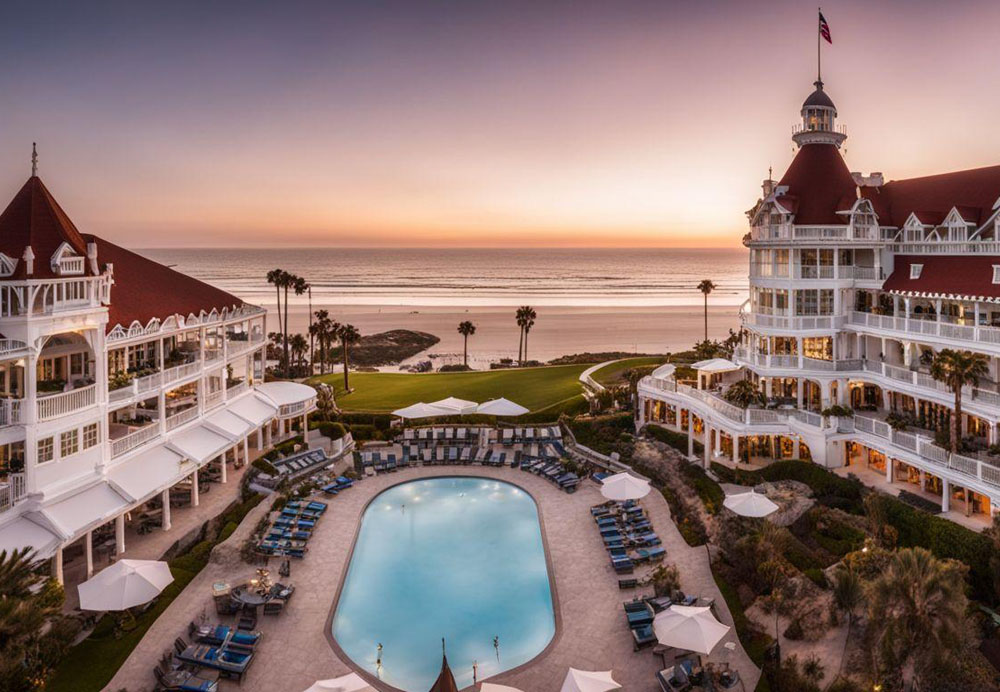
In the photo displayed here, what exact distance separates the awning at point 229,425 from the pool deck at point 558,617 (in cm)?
473

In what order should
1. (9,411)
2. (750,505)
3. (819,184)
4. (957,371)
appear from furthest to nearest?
(819,184) → (750,505) → (957,371) → (9,411)

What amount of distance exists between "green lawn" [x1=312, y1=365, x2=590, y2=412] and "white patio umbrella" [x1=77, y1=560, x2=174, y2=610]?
23.2 m

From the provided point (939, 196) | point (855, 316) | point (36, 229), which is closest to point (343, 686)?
point (36, 229)

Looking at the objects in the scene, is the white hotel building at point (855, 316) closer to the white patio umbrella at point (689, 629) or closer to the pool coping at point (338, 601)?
the pool coping at point (338, 601)

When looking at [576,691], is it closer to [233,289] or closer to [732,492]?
[732,492]

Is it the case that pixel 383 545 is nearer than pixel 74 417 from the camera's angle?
No

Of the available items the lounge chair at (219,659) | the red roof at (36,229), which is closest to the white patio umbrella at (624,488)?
the lounge chair at (219,659)


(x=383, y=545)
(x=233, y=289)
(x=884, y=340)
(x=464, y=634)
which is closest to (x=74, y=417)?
(x=383, y=545)

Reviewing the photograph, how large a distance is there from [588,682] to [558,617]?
15.7ft

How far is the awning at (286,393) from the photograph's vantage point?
3612cm

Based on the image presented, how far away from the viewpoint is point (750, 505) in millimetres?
22672

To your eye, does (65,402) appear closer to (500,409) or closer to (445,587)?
(445,587)

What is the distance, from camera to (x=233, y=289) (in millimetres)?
150250

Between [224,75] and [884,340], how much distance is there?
47.7m
